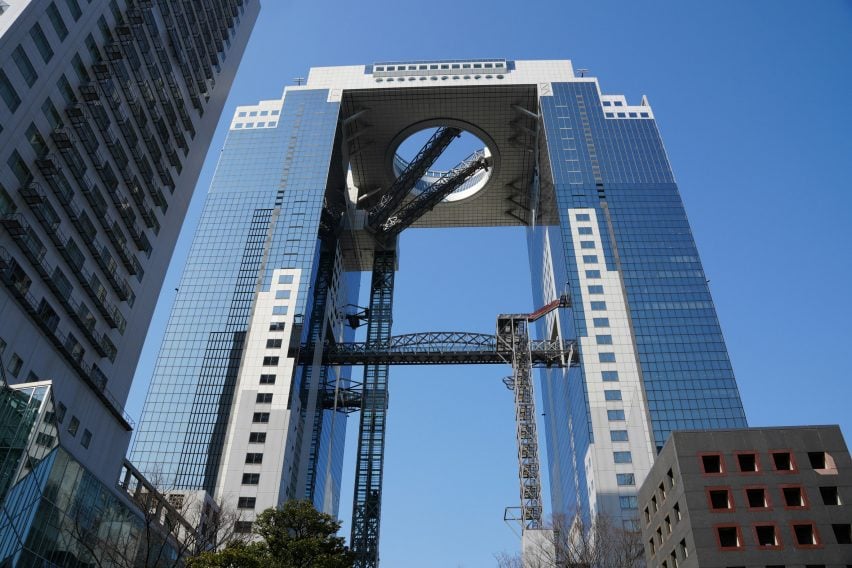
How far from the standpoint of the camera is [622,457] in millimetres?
Result: 81062

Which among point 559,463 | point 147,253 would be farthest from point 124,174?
point 559,463

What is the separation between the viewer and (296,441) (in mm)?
90312

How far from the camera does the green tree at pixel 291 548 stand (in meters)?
37.7

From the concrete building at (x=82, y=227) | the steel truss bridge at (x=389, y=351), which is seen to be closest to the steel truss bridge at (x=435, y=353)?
the steel truss bridge at (x=389, y=351)

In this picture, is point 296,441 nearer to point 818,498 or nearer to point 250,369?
point 250,369

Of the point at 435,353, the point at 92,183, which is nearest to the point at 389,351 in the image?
the point at 435,353

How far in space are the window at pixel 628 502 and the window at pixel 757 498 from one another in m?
29.0

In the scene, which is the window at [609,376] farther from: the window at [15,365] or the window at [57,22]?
the window at [57,22]

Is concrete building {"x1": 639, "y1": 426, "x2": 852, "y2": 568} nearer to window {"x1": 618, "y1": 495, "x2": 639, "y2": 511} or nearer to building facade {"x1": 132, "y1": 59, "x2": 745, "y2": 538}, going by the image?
window {"x1": 618, "y1": 495, "x2": 639, "y2": 511}

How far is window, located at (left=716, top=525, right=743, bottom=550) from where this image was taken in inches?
1891

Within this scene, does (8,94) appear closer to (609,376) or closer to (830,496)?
(830,496)

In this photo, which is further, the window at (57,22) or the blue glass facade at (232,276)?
the blue glass facade at (232,276)

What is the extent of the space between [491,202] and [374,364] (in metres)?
42.5

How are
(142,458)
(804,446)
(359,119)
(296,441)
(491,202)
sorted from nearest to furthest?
1. (804,446)
2. (142,458)
3. (296,441)
4. (359,119)
5. (491,202)
